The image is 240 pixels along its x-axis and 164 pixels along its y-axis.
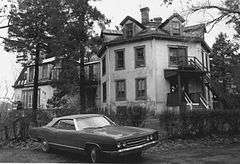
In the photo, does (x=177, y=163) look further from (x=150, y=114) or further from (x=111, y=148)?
(x=150, y=114)

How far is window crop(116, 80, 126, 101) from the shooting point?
97.1 feet

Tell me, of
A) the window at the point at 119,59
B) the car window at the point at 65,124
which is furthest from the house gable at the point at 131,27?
the car window at the point at 65,124

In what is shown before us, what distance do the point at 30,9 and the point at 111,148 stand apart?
18.8m

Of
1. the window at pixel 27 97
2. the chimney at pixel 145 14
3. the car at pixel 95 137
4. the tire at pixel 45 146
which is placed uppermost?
the chimney at pixel 145 14

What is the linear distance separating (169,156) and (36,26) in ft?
63.8

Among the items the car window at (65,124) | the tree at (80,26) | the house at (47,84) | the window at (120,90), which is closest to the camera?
the car window at (65,124)

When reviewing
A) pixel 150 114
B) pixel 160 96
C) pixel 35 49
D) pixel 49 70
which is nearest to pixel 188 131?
pixel 150 114

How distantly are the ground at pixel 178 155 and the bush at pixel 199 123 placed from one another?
510 mm

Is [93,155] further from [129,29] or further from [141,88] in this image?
[129,29]

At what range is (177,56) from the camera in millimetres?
28969

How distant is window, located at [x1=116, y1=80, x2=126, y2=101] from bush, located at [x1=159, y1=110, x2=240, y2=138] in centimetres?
1684

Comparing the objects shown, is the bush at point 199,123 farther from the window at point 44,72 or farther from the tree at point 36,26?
the window at point 44,72

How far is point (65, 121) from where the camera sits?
10.3m

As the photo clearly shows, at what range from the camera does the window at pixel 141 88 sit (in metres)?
28.0
